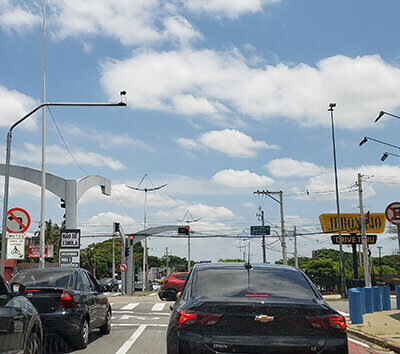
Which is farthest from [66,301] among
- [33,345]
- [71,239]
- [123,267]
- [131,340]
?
[123,267]

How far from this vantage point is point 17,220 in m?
17.8

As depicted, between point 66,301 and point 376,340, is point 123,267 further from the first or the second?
point 66,301

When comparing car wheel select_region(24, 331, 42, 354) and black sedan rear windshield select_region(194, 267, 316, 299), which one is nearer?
black sedan rear windshield select_region(194, 267, 316, 299)

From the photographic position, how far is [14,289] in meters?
7.32

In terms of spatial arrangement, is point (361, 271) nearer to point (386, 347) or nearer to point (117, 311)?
point (117, 311)

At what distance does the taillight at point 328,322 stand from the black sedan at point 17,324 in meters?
3.50

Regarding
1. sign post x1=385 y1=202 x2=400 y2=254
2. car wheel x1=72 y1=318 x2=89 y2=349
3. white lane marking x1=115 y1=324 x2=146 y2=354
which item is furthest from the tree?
car wheel x1=72 y1=318 x2=89 y2=349

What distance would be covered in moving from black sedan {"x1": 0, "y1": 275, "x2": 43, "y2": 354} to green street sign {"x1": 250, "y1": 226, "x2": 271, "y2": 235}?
193 feet

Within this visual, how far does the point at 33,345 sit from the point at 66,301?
8.48 ft

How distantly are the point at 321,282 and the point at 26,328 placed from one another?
228 feet

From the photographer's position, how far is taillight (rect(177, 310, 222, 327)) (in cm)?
545

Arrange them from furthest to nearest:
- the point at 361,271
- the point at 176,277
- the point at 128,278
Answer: the point at 361,271, the point at 128,278, the point at 176,277

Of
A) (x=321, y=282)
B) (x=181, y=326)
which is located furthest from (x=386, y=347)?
(x=321, y=282)

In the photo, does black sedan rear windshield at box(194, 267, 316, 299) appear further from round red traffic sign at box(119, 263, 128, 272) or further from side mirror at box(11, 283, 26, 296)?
round red traffic sign at box(119, 263, 128, 272)
